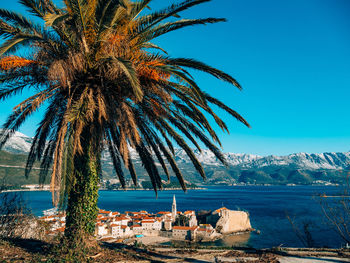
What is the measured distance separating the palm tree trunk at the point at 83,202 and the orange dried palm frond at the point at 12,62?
2.37 metres

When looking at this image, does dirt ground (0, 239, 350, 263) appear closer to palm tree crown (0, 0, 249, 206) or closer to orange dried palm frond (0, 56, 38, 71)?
palm tree crown (0, 0, 249, 206)

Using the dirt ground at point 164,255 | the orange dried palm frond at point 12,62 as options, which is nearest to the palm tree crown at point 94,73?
the orange dried palm frond at point 12,62

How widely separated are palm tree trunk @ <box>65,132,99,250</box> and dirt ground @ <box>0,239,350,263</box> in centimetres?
58

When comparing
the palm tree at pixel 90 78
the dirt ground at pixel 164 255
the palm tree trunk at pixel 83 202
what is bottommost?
the dirt ground at pixel 164 255

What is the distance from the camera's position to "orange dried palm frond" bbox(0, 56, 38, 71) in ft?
19.3

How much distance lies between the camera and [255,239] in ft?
157

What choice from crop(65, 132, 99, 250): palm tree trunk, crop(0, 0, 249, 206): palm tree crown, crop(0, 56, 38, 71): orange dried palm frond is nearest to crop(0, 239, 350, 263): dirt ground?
crop(65, 132, 99, 250): palm tree trunk

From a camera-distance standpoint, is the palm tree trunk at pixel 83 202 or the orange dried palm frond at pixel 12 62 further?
the palm tree trunk at pixel 83 202

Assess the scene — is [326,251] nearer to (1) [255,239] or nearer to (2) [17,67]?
(2) [17,67]

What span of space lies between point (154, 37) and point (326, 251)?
33.1 feet

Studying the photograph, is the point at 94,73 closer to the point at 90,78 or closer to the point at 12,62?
the point at 90,78

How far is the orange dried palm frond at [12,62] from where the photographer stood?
588 centimetres

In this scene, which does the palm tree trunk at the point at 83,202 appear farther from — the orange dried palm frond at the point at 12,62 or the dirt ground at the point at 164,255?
the orange dried palm frond at the point at 12,62

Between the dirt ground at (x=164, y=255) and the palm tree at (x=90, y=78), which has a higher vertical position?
the palm tree at (x=90, y=78)
